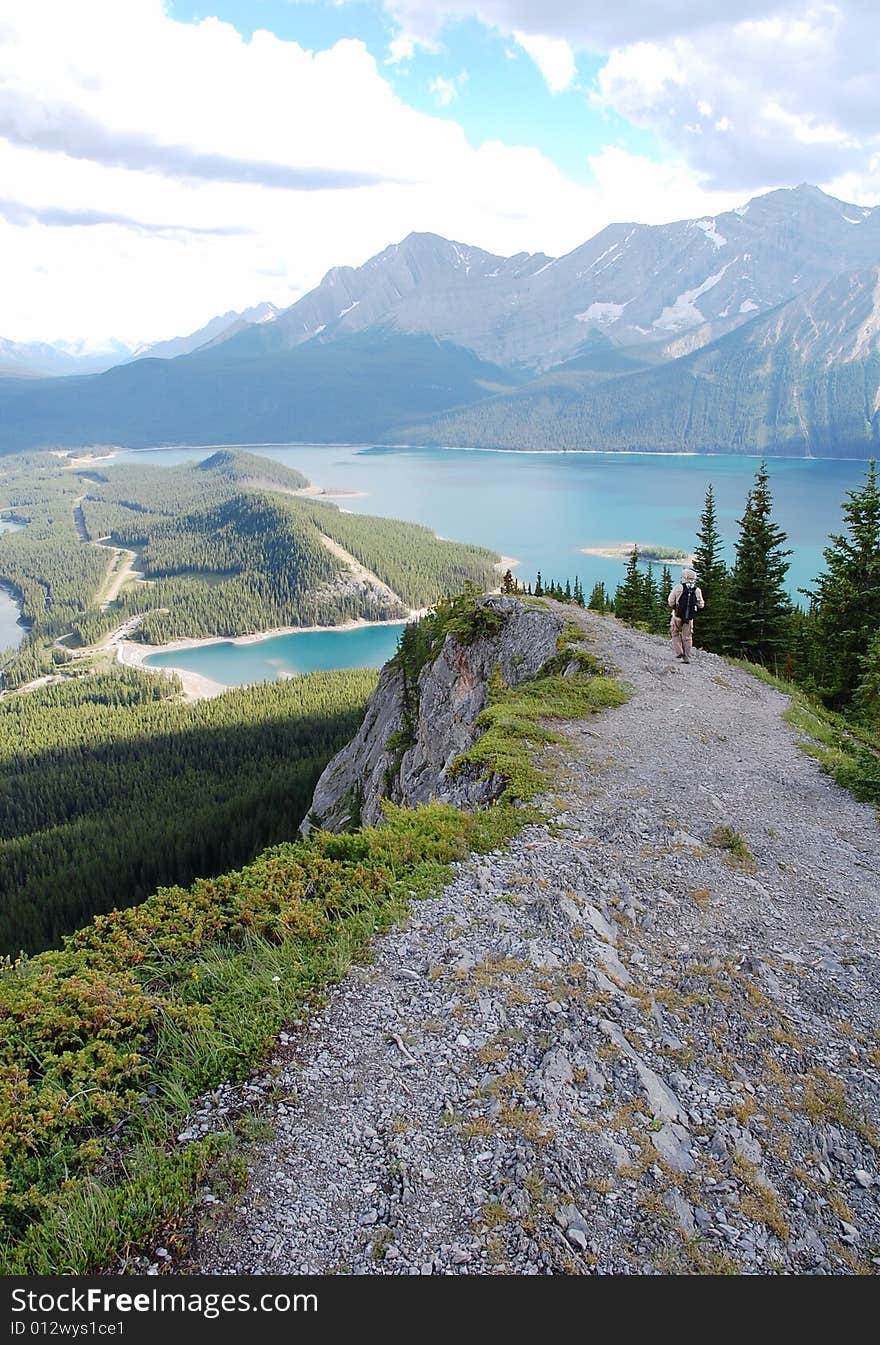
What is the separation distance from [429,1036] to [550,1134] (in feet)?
5.20

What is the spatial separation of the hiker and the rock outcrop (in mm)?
4003

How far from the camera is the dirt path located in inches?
229

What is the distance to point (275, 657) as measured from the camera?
182500mm

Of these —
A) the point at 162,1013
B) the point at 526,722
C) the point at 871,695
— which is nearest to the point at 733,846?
the point at 526,722

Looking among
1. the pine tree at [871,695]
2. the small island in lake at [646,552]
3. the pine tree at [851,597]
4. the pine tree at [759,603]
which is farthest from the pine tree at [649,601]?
the small island in lake at [646,552]

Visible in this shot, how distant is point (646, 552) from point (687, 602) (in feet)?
540

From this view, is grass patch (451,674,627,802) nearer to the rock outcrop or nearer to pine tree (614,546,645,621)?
the rock outcrop

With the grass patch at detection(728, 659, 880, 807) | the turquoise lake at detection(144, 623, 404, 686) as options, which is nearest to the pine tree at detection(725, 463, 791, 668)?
the grass patch at detection(728, 659, 880, 807)

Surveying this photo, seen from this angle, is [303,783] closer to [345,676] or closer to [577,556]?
[345,676]

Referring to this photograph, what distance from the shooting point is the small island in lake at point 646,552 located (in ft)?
560

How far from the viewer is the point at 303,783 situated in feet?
259

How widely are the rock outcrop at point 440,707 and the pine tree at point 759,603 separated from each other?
1224 cm

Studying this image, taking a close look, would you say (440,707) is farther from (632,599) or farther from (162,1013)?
(162,1013)

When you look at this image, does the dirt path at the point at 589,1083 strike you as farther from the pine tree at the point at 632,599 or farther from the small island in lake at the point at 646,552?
the small island in lake at the point at 646,552
